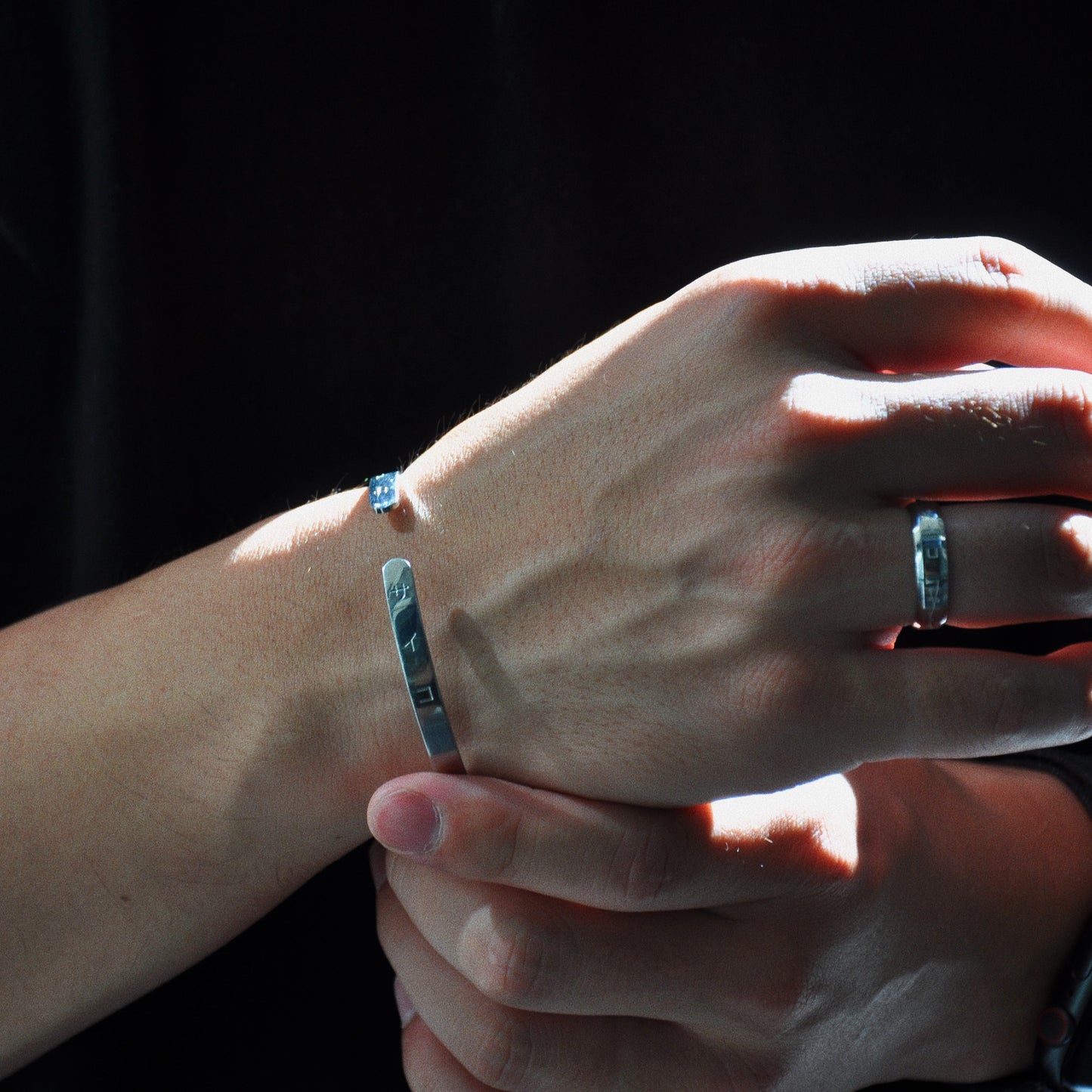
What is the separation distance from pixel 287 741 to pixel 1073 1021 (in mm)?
887

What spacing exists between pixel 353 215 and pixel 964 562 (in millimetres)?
927

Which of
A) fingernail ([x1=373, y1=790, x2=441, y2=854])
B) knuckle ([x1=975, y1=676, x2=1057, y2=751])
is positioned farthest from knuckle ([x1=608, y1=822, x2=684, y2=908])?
knuckle ([x1=975, y1=676, x2=1057, y2=751])

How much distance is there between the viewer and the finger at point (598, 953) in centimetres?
85

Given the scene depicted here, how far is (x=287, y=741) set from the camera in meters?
0.91

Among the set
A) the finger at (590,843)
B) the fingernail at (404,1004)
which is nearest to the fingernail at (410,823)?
the finger at (590,843)

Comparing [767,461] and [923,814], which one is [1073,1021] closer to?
[923,814]

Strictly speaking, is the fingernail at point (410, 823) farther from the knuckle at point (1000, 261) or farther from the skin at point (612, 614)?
the knuckle at point (1000, 261)

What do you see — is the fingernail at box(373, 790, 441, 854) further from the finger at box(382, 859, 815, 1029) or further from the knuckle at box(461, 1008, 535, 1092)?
the knuckle at box(461, 1008, 535, 1092)

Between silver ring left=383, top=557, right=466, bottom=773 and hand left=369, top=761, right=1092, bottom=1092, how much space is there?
41 millimetres

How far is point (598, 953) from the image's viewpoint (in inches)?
34.3

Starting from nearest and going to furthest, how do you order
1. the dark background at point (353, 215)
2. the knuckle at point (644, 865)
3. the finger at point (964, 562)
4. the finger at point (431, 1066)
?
the finger at point (964, 562)
the knuckle at point (644, 865)
the finger at point (431, 1066)
the dark background at point (353, 215)

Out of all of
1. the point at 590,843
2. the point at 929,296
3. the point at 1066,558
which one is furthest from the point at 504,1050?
the point at 929,296

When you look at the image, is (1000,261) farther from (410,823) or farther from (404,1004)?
(404,1004)

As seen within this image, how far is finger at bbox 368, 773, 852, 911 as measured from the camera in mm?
812
